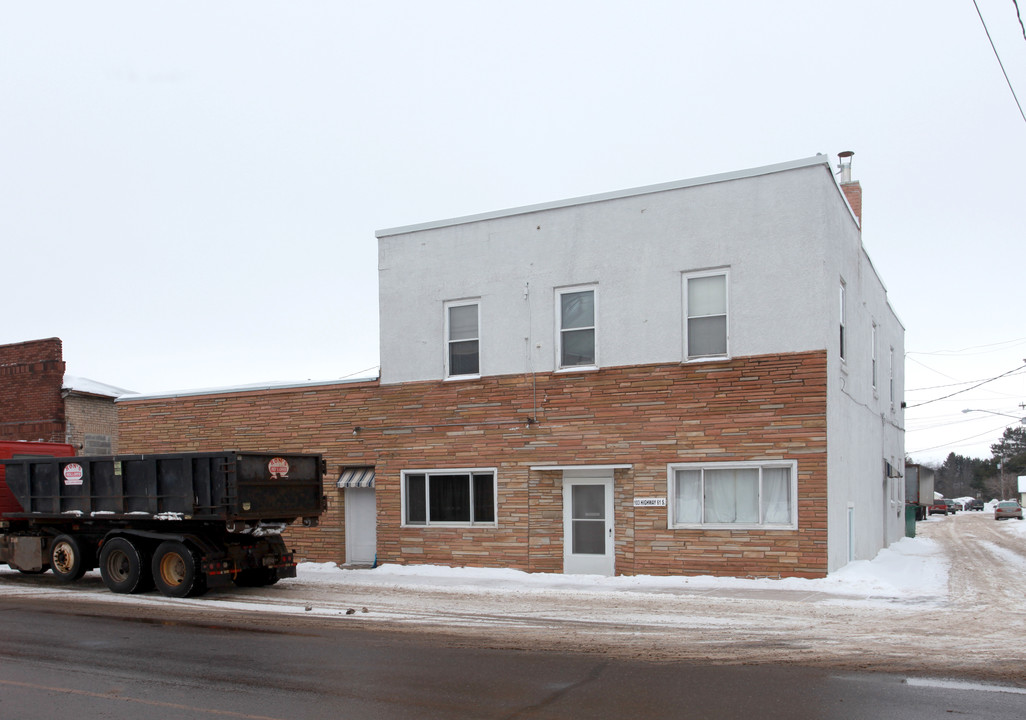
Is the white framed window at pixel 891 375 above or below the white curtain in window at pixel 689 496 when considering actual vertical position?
above

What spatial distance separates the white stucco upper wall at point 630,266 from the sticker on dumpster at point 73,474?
243 inches

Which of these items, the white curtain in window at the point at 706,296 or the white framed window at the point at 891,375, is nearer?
the white curtain in window at the point at 706,296

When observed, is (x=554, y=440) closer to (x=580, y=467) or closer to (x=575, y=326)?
(x=580, y=467)

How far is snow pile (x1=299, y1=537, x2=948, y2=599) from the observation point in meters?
15.1

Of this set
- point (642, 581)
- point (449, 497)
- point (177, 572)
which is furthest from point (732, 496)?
point (177, 572)

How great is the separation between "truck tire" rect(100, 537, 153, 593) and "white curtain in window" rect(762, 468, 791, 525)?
10.5m

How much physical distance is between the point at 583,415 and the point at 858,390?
617 cm

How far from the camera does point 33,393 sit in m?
29.4

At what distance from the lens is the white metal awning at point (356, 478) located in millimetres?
19891

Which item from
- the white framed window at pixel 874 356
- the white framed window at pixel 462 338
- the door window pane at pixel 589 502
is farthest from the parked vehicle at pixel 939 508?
the white framed window at pixel 462 338

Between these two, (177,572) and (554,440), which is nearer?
(177,572)

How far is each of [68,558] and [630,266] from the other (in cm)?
1156

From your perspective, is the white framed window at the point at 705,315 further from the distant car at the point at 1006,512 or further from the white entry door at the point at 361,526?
the distant car at the point at 1006,512

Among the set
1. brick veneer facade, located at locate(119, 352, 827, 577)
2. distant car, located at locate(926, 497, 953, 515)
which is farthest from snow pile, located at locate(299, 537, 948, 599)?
distant car, located at locate(926, 497, 953, 515)
